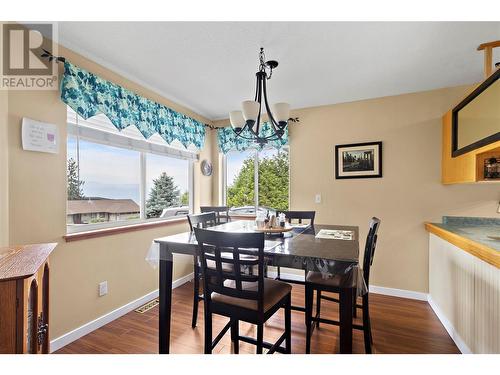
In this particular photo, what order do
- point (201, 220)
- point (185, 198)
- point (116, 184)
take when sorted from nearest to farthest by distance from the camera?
1. point (201, 220)
2. point (116, 184)
3. point (185, 198)

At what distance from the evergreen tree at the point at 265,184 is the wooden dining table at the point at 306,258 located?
5.12ft

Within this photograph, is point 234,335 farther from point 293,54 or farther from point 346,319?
point 293,54

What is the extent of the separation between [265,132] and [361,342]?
2.61m

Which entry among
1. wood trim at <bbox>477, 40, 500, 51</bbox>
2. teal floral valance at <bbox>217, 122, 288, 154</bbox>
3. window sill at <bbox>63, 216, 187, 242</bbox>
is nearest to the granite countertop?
wood trim at <bbox>477, 40, 500, 51</bbox>

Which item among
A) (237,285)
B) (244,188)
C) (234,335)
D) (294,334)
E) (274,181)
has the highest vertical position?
(274,181)

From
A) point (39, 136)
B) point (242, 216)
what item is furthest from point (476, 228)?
point (39, 136)

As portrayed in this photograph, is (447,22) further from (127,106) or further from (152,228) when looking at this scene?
(152,228)

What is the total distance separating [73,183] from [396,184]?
332 centimetres

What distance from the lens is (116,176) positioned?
252 cm

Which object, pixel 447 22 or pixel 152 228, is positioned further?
pixel 152 228

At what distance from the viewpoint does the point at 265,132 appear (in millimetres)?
3521

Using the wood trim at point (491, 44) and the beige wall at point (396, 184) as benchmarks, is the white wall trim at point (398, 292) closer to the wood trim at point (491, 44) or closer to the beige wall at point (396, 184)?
the beige wall at point (396, 184)

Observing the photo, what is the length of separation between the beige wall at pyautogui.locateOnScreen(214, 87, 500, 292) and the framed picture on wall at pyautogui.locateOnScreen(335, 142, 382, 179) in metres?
0.07
